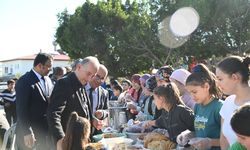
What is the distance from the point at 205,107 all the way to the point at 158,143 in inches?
20.1

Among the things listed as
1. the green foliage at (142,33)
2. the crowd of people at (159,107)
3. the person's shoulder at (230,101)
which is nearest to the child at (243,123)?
the crowd of people at (159,107)

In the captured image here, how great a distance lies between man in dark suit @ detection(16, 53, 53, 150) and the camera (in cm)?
394

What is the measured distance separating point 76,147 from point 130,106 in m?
2.39

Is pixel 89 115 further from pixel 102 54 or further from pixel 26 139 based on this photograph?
pixel 102 54

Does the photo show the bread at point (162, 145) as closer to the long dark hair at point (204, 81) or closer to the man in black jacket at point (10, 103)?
the long dark hair at point (204, 81)

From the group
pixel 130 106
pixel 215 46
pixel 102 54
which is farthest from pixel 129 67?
pixel 130 106

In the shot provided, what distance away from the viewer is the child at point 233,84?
99.9 inches

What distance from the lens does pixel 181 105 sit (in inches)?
132

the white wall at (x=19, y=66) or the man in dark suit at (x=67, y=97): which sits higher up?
the man in dark suit at (x=67, y=97)

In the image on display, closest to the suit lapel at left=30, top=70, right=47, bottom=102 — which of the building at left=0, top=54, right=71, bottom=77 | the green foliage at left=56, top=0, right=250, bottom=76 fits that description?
the green foliage at left=56, top=0, right=250, bottom=76

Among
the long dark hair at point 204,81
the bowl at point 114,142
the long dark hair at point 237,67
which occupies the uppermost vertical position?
the long dark hair at point 237,67

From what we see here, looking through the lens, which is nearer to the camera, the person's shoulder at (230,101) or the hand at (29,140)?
the person's shoulder at (230,101)

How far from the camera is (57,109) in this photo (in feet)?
10.6

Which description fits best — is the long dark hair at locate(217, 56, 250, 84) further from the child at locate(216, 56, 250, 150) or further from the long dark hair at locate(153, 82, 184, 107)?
the long dark hair at locate(153, 82, 184, 107)
